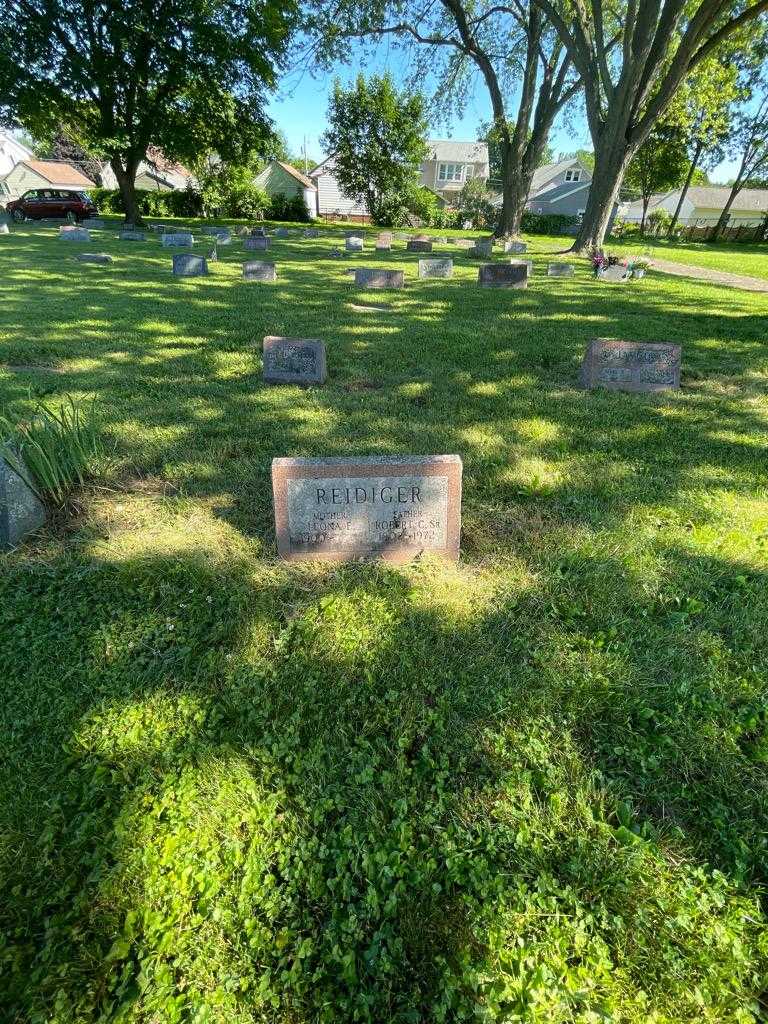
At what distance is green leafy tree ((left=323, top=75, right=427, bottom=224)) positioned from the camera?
34.3 m

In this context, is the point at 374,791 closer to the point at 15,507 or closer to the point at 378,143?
the point at 15,507

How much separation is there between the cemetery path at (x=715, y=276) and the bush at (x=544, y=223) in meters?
26.0

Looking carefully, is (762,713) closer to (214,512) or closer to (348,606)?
(348,606)

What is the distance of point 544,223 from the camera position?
134ft

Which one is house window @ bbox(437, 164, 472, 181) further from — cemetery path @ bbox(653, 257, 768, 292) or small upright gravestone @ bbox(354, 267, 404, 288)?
small upright gravestone @ bbox(354, 267, 404, 288)

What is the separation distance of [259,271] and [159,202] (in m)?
31.1

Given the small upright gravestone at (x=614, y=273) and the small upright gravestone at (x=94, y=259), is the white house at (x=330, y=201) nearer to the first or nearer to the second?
the small upright gravestone at (x=94, y=259)

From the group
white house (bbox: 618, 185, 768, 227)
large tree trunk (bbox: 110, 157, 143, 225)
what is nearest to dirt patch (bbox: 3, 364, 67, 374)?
large tree trunk (bbox: 110, 157, 143, 225)

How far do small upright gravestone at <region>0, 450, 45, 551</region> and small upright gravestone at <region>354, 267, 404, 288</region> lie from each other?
937 cm

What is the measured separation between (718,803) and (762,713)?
492 mm

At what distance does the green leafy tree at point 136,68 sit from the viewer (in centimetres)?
2155

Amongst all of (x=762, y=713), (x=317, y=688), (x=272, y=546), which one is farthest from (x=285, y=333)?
(x=762, y=713)

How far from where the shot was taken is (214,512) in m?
3.12

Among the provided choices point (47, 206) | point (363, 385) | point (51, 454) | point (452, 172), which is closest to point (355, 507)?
point (51, 454)
